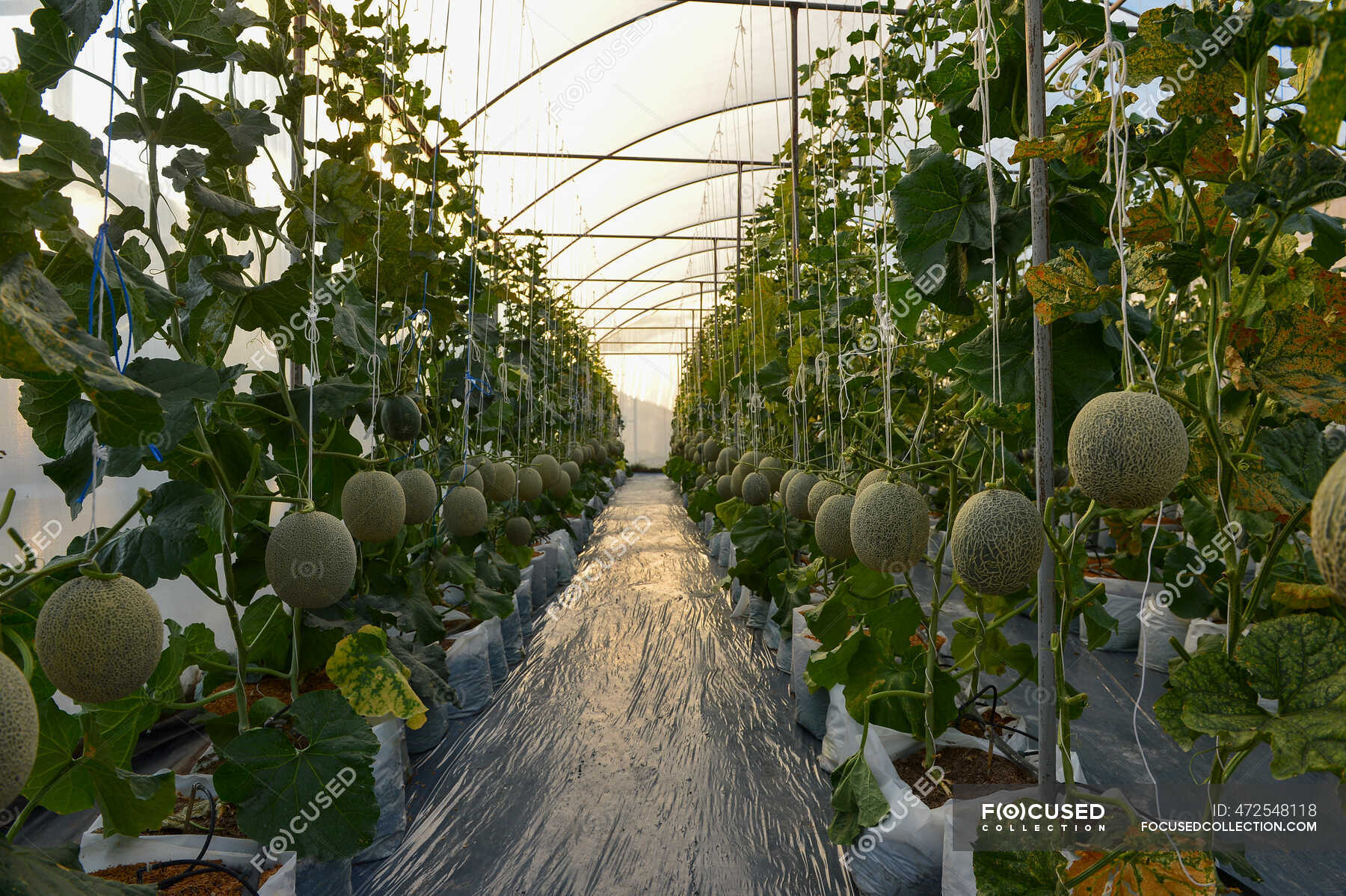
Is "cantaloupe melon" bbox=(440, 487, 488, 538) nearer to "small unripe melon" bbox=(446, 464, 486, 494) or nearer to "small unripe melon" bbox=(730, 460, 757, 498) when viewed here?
"small unripe melon" bbox=(446, 464, 486, 494)

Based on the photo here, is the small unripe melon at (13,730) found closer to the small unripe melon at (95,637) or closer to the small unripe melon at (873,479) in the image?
the small unripe melon at (95,637)

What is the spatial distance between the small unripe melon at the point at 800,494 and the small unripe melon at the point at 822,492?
1.30ft

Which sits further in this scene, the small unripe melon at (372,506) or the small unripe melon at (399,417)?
the small unripe melon at (399,417)

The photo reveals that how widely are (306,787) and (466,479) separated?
180cm

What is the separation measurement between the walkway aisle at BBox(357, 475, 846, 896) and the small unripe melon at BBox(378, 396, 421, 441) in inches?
56.9

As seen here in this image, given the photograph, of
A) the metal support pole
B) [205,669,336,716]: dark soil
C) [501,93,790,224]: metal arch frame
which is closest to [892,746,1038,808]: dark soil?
the metal support pole

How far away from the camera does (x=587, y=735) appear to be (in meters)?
3.54

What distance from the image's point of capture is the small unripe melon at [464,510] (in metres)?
3.42

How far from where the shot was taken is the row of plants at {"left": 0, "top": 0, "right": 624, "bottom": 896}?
115cm

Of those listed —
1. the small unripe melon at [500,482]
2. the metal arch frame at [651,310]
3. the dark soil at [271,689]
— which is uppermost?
the metal arch frame at [651,310]

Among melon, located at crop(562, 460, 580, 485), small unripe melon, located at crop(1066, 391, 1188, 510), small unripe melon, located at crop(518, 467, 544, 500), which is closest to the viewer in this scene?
small unripe melon, located at crop(1066, 391, 1188, 510)

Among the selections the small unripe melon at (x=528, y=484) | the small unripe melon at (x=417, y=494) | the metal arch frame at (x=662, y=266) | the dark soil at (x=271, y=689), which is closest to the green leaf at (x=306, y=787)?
the dark soil at (x=271, y=689)

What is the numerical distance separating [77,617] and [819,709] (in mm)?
2964

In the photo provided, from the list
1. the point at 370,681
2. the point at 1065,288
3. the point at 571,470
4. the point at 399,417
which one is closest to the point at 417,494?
the point at 399,417
